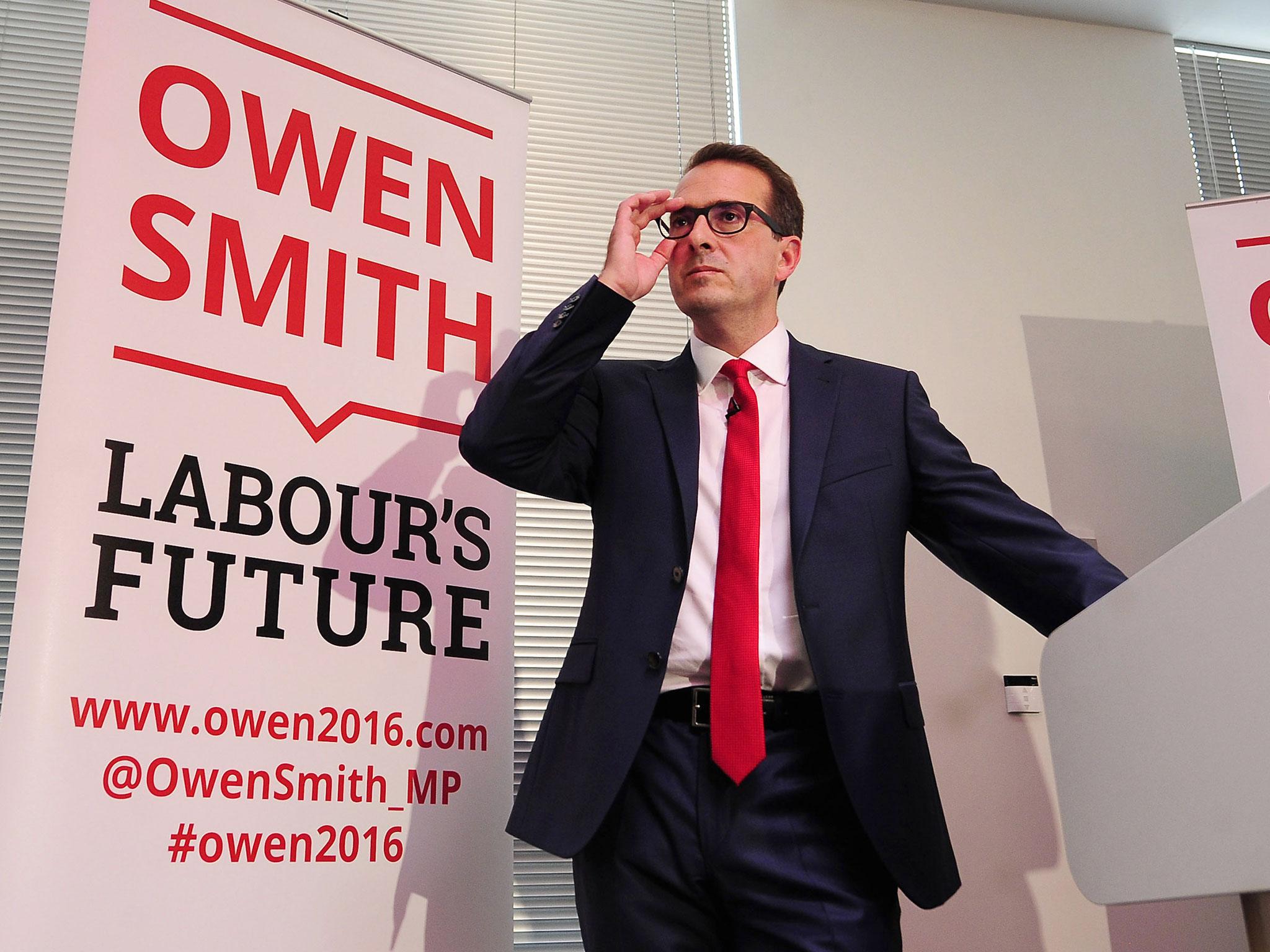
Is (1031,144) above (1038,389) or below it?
above

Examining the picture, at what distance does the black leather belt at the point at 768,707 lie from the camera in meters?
1.49

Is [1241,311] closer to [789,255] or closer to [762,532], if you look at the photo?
[789,255]

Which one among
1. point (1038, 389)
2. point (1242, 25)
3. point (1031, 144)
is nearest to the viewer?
point (1038, 389)

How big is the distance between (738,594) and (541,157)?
82.5 inches

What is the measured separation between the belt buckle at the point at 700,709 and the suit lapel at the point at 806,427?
21cm

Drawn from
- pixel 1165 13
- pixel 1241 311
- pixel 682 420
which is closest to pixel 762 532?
pixel 682 420

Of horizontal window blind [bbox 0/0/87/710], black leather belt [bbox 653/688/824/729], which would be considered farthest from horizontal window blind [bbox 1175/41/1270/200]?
horizontal window blind [bbox 0/0/87/710]

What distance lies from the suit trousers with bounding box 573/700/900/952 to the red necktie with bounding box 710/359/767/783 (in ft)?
0.13

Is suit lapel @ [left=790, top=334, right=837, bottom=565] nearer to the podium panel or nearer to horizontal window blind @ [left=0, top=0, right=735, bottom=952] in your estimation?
the podium panel

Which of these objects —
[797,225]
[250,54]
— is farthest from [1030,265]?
[250,54]

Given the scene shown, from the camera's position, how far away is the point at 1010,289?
10.9 feet

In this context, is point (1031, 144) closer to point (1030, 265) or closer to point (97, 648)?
point (1030, 265)

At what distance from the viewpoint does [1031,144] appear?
3.49 m

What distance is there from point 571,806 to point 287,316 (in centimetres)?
93
